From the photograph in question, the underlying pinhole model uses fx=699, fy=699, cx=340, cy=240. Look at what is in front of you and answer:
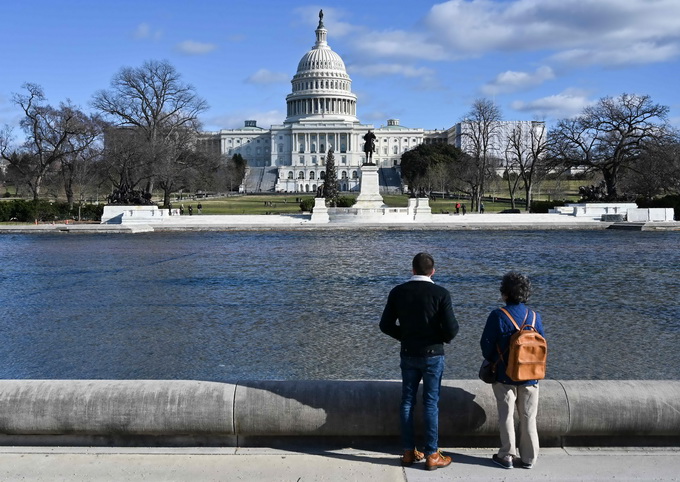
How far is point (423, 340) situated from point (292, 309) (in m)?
7.60

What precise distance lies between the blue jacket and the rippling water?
9.83 feet

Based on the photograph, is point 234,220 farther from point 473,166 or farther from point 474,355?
point 474,355

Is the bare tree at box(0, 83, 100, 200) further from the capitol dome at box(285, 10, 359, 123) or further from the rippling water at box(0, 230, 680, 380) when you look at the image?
the capitol dome at box(285, 10, 359, 123)

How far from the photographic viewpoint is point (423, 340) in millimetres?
5000

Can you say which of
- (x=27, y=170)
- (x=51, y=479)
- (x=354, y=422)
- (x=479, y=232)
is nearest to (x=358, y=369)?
(x=354, y=422)

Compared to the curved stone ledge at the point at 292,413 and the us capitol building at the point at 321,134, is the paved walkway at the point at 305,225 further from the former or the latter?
the us capitol building at the point at 321,134

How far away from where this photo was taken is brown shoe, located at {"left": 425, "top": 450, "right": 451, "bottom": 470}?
4.81 meters

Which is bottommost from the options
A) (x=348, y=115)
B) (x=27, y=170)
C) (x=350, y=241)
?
(x=350, y=241)

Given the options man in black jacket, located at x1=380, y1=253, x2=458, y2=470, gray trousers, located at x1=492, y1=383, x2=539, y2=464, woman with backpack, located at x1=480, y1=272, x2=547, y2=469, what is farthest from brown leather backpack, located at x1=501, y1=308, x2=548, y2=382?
man in black jacket, located at x1=380, y1=253, x2=458, y2=470

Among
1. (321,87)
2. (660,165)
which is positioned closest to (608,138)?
(660,165)

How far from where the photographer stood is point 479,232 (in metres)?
34.8

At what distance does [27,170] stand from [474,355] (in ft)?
166

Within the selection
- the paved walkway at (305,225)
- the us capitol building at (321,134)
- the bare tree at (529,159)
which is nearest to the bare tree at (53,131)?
the paved walkway at (305,225)

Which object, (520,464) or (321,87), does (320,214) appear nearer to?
(520,464)
